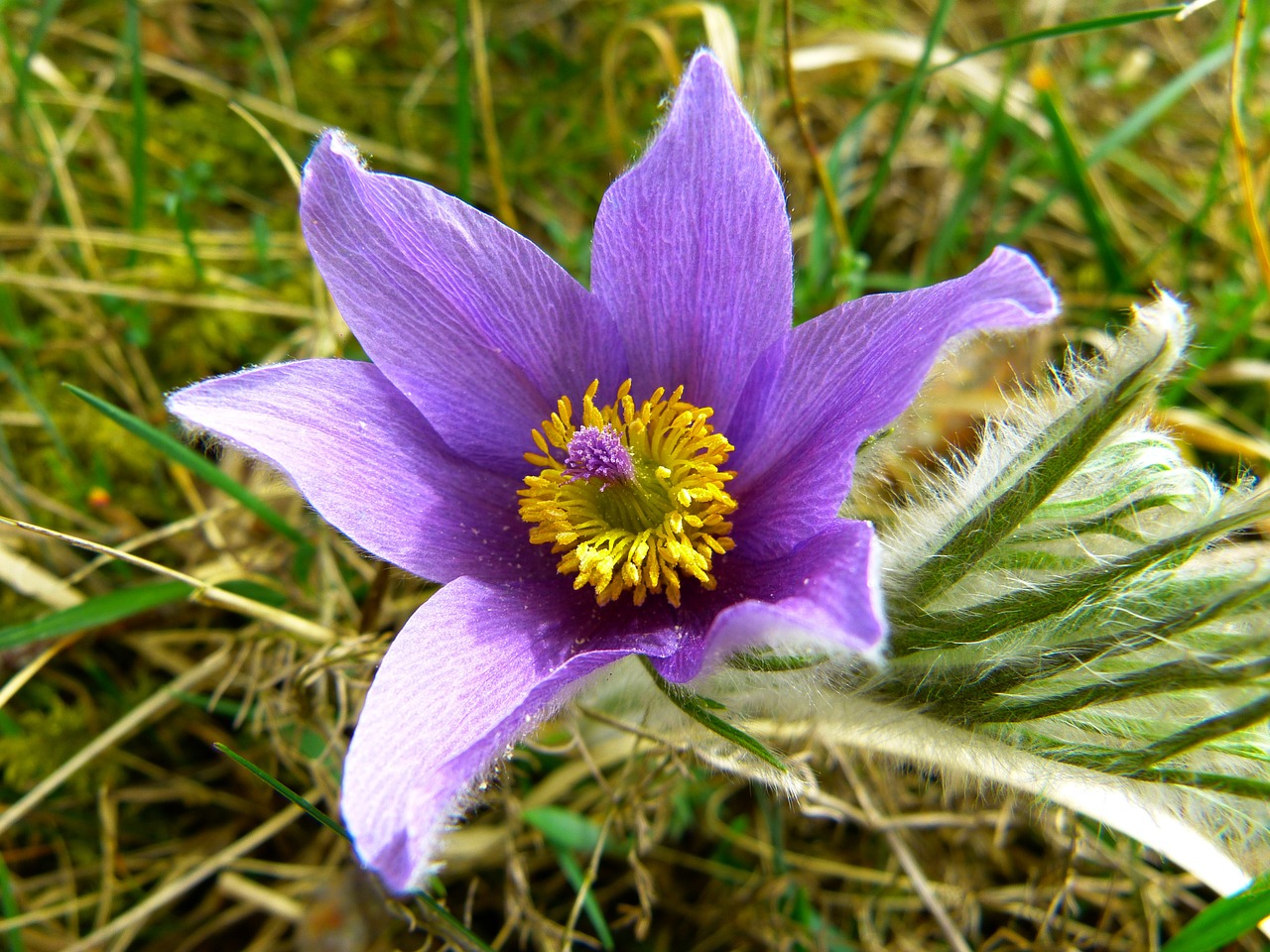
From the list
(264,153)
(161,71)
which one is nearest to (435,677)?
(264,153)

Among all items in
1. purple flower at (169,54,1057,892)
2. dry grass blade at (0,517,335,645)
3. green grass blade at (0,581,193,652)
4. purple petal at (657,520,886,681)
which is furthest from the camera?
green grass blade at (0,581,193,652)

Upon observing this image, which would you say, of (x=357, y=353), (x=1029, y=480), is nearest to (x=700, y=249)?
(x=1029, y=480)

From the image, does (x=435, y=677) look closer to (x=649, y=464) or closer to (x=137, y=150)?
(x=649, y=464)

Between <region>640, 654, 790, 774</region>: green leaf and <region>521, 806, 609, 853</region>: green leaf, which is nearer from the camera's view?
<region>640, 654, 790, 774</region>: green leaf

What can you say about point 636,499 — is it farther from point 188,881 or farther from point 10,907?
point 10,907

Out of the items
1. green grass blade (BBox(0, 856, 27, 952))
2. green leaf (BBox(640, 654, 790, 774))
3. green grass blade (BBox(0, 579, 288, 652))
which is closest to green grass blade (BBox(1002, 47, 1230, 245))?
green leaf (BBox(640, 654, 790, 774))

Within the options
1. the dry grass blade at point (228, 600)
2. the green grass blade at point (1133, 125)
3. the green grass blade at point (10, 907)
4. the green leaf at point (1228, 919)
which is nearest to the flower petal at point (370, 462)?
the dry grass blade at point (228, 600)

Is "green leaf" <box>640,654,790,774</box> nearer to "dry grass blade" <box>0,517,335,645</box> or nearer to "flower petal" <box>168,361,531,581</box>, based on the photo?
"flower petal" <box>168,361,531,581</box>
